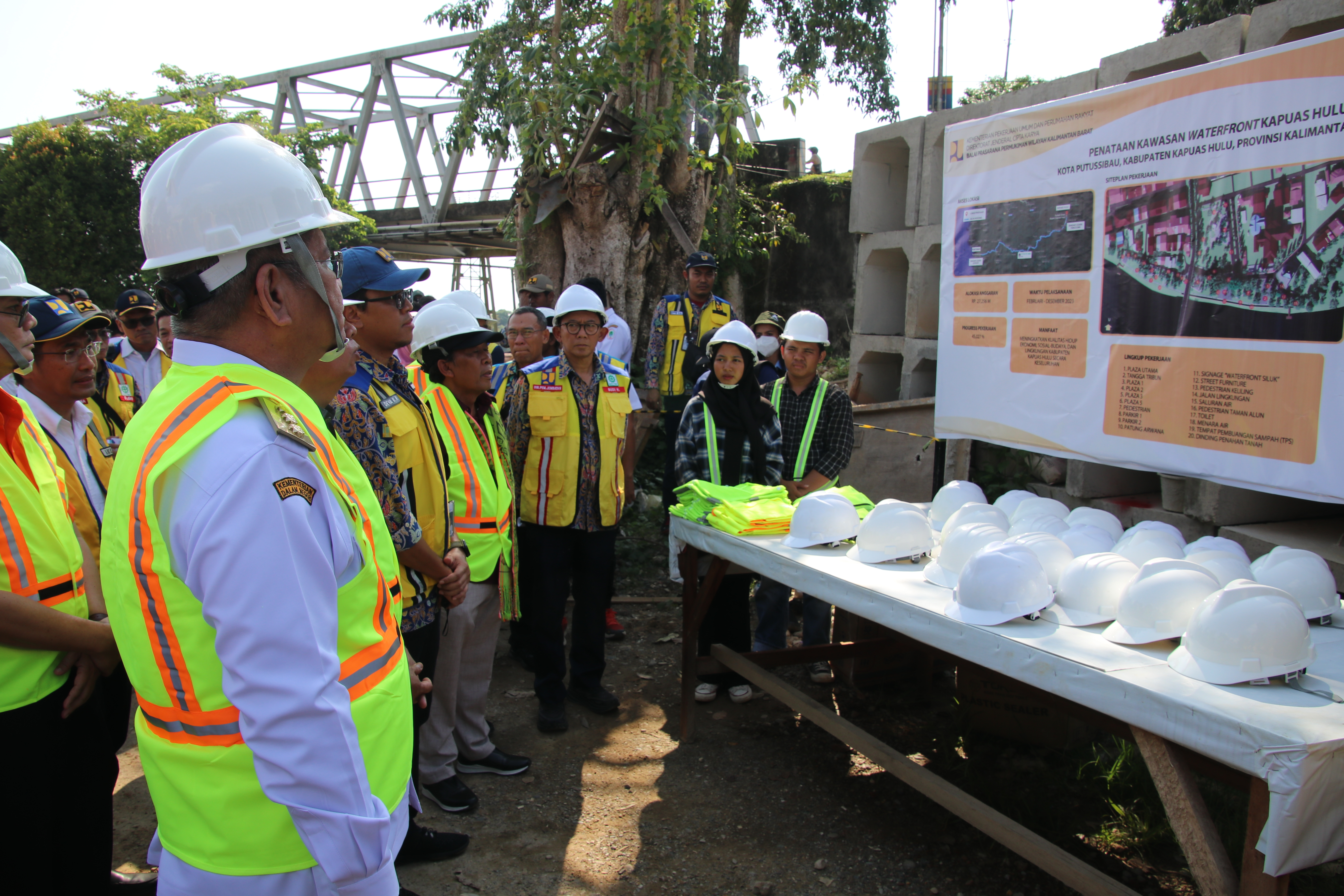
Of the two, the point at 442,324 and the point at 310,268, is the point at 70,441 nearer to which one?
the point at 442,324

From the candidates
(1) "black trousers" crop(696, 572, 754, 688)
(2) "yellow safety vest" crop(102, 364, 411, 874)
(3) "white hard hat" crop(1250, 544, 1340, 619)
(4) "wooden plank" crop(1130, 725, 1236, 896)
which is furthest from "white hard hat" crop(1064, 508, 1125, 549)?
(2) "yellow safety vest" crop(102, 364, 411, 874)

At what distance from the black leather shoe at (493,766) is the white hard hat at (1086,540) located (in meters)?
2.36

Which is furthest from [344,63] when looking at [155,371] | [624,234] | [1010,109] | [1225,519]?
[1225,519]

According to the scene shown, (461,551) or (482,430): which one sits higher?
(482,430)

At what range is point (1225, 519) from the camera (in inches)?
146

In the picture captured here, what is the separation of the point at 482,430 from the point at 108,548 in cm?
211

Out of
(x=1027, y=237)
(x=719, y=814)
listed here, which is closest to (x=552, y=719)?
(x=719, y=814)

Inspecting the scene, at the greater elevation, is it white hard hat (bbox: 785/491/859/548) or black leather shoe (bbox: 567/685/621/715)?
white hard hat (bbox: 785/491/859/548)

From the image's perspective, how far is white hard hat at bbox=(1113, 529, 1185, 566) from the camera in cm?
245

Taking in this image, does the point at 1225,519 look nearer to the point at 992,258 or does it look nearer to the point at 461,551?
the point at 992,258

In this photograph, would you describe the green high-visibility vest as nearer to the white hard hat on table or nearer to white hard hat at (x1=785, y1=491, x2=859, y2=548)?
white hard hat at (x1=785, y1=491, x2=859, y2=548)

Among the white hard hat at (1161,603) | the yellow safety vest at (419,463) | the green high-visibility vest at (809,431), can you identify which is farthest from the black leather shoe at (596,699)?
the white hard hat at (1161,603)

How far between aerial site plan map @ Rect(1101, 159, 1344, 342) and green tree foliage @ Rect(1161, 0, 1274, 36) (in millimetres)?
8963

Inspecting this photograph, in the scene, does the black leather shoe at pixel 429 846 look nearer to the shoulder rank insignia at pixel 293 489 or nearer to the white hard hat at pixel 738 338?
the shoulder rank insignia at pixel 293 489
